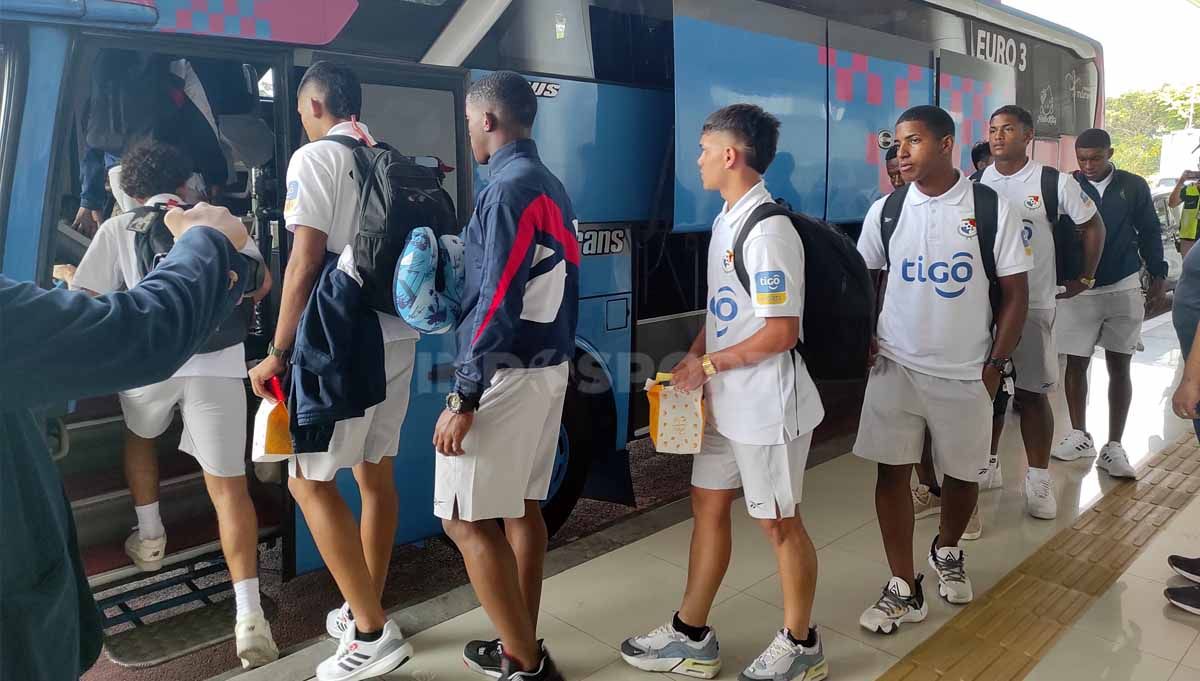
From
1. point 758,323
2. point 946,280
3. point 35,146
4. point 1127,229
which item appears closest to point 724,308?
point 758,323

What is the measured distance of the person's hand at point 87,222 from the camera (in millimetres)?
2316

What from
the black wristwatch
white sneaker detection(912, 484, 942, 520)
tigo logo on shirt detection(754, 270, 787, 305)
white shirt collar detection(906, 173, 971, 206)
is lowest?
white sneaker detection(912, 484, 942, 520)

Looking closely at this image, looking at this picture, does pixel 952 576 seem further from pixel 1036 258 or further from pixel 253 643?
pixel 253 643

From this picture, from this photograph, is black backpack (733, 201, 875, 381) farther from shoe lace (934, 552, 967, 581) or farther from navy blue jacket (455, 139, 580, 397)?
shoe lace (934, 552, 967, 581)

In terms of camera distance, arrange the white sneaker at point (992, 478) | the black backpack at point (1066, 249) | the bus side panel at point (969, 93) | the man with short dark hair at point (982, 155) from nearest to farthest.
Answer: the black backpack at point (1066, 249), the white sneaker at point (992, 478), the man with short dark hair at point (982, 155), the bus side panel at point (969, 93)

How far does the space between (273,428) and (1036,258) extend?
3341 mm

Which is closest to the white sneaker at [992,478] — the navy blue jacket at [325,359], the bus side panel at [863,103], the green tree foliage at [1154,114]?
the bus side panel at [863,103]

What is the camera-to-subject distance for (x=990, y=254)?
2.75 meters

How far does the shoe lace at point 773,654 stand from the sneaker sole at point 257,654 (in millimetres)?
1538

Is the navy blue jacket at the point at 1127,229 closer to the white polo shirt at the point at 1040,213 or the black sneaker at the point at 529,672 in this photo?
the white polo shirt at the point at 1040,213

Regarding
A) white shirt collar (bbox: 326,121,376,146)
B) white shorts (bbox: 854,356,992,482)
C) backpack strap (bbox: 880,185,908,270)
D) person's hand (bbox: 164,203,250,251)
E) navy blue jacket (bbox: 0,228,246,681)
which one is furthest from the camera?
backpack strap (bbox: 880,185,908,270)

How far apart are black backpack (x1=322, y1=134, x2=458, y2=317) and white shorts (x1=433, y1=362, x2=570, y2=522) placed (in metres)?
0.40

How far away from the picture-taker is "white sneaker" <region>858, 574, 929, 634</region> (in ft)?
9.36

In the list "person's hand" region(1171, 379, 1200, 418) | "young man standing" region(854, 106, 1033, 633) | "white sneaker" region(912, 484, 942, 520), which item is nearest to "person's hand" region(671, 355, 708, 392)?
"young man standing" region(854, 106, 1033, 633)
